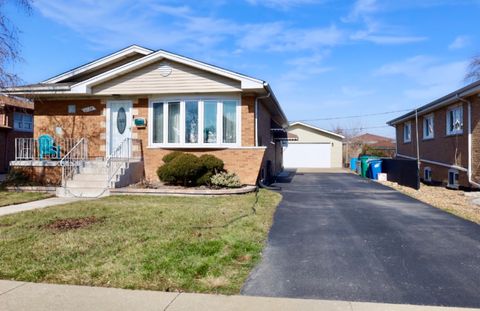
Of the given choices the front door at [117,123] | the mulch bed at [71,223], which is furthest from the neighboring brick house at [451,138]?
the mulch bed at [71,223]

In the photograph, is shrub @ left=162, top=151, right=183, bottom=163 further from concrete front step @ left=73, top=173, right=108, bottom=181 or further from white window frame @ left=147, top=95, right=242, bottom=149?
A: concrete front step @ left=73, top=173, right=108, bottom=181

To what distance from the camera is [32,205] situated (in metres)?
10.6

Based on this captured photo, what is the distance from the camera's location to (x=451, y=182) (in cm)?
1734

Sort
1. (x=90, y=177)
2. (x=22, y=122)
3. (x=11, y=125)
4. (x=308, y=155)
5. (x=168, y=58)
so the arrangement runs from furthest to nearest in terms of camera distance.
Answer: (x=308, y=155) → (x=22, y=122) → (x=11, y=125) → (x=168, y=58) → (x=90, y=177)

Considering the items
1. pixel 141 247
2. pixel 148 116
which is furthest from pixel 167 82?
pixel 141 247

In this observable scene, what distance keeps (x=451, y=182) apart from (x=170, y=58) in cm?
1269

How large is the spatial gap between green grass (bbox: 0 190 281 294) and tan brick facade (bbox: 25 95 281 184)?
14.6 ft

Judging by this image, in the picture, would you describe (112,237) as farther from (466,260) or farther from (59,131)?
(59,131)

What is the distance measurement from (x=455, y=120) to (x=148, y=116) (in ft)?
41.1

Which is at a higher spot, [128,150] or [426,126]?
[426,126]

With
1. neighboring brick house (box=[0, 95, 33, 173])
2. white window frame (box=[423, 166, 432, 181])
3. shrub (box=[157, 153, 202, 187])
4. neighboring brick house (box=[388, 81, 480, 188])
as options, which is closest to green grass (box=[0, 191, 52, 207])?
shrub (box=[157, 153, 202, 187])

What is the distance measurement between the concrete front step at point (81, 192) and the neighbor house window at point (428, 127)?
1571 centimetres

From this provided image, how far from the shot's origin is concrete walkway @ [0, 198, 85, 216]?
9.61 meters

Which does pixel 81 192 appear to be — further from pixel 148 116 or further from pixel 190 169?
pixel 148 116
